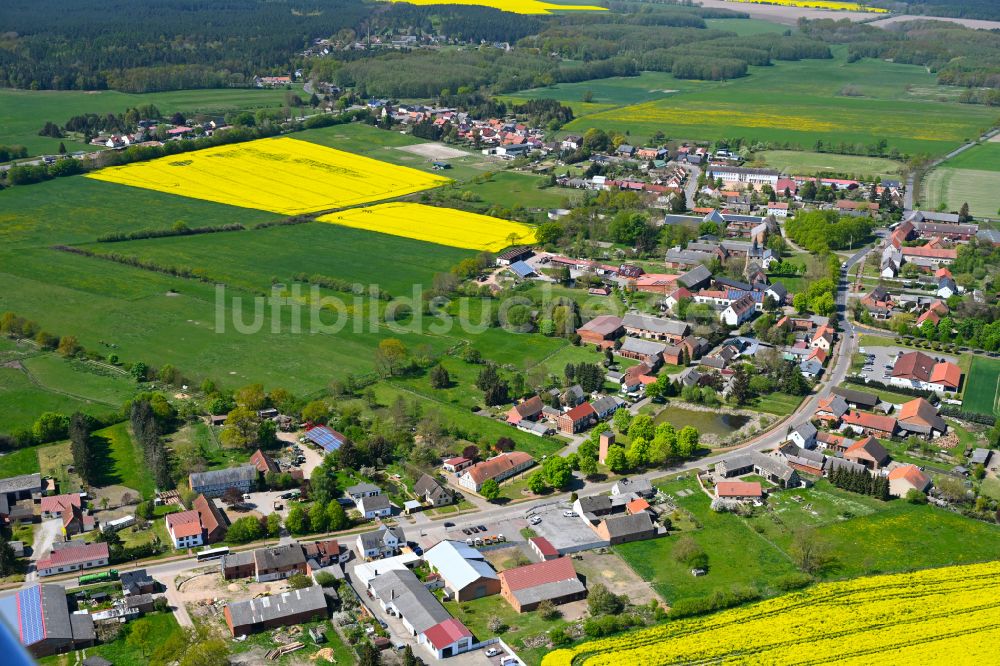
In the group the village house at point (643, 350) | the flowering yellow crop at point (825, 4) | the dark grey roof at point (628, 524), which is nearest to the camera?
the dark grey roof at point (628, 524)

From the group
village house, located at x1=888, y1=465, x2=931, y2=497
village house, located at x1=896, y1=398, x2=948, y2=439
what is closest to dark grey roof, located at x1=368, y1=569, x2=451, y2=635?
village house, located at x1=888, y1=465, x2=931, y2=497

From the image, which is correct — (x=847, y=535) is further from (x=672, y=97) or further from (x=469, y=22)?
(x=469, y=22)

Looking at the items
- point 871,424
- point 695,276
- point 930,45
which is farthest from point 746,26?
point 871,424

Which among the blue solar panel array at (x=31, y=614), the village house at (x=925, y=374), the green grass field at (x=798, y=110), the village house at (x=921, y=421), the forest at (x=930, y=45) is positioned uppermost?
the forest at (x=930, y=45)

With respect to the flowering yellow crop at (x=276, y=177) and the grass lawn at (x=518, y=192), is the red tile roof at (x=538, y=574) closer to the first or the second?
the flowering yellow crop at (x=276, y=177)

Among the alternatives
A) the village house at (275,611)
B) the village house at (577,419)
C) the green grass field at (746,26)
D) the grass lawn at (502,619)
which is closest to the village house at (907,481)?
the village house at (577,419)

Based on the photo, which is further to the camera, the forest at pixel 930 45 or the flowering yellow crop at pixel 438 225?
the forest at pixel 930 45

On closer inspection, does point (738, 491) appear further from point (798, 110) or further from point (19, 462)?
point (798, 110)

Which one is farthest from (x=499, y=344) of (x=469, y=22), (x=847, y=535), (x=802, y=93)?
(x=469, y=22)
